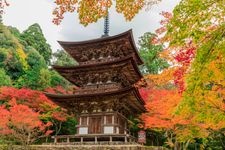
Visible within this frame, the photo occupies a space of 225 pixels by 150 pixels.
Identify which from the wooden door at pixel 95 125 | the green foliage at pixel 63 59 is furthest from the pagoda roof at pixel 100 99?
the green foliage at pixel 63 59

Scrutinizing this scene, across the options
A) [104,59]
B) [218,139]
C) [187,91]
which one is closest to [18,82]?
[104,59]

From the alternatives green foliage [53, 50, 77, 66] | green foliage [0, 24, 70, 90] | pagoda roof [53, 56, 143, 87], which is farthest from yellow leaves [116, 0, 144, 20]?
green foliage [53, 50, 77, 66]

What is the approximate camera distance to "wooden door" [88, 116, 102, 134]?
63.2 ft

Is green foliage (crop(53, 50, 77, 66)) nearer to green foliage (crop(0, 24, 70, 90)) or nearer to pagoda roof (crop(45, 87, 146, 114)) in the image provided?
green foliage (crop(0, 24, 70, 90))

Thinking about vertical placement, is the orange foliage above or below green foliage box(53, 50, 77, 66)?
below

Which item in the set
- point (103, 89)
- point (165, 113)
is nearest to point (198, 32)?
point (165, 113)

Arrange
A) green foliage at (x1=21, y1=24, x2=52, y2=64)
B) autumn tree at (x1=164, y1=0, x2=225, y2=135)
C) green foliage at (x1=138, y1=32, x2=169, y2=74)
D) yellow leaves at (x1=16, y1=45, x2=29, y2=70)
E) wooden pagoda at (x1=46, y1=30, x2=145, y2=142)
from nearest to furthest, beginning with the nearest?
1. autumn tree at (x1=164, y1=0, x2=225, y2=135)
2. wooden pagoda at (x1=46, y1=30, x2=145, y2=142)
3. yellow leaves at (x1=16, y1=45, x2=29, y2=70)
4. green foliage at (x1=138, y1=32, x2=169, y2=74)
5. green foliage at (x1=21, y1=24, x2=52, y2=64)

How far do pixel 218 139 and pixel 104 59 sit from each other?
13225 mm

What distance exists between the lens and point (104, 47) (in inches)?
854

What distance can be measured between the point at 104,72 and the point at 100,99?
251 cm

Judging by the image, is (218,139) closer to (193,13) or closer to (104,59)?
(104,59)

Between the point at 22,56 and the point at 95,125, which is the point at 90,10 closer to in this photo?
the point at 95,125

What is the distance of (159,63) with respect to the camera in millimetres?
44125

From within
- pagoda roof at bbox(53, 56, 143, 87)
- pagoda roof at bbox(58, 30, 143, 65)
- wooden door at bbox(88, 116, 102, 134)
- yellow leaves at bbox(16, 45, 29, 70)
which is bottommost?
wooden door at bbox(88, 116, 102, 134)
